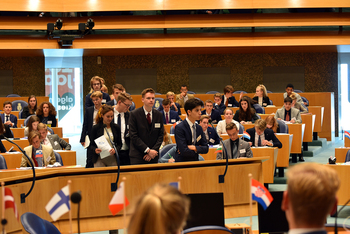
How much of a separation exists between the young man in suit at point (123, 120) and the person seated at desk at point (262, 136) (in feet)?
7.73

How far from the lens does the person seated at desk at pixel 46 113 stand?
24.3ft

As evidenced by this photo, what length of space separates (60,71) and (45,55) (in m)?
0.86

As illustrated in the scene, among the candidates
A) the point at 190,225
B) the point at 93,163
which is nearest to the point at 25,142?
the point at 93,163

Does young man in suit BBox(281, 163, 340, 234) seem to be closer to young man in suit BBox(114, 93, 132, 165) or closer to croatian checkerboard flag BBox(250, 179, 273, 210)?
croatian checkerboard flag BBox(250, 179, 273, 210)

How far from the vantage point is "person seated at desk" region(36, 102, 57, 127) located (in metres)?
7.42

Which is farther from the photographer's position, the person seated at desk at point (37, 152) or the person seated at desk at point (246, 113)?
the person seated at desk at point (246, 113)

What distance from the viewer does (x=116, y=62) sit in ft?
43.9

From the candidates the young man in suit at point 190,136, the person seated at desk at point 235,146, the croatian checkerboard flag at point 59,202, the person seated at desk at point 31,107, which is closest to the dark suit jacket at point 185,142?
the young man in suit at point 190,136

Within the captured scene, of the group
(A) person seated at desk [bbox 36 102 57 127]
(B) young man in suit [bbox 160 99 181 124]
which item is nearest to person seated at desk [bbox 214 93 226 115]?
(B) young man in suit [bbox 160 99 181 124]

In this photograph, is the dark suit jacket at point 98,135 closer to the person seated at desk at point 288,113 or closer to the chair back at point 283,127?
the chair back at point 283,127

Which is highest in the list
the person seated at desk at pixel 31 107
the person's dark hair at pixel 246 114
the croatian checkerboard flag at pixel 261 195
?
the person seated at desk at pixel 31 107

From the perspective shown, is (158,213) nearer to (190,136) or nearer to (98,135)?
(190,136)

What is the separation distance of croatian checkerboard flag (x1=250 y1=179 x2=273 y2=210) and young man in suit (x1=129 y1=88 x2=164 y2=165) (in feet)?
6.31

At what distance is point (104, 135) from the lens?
448cm
